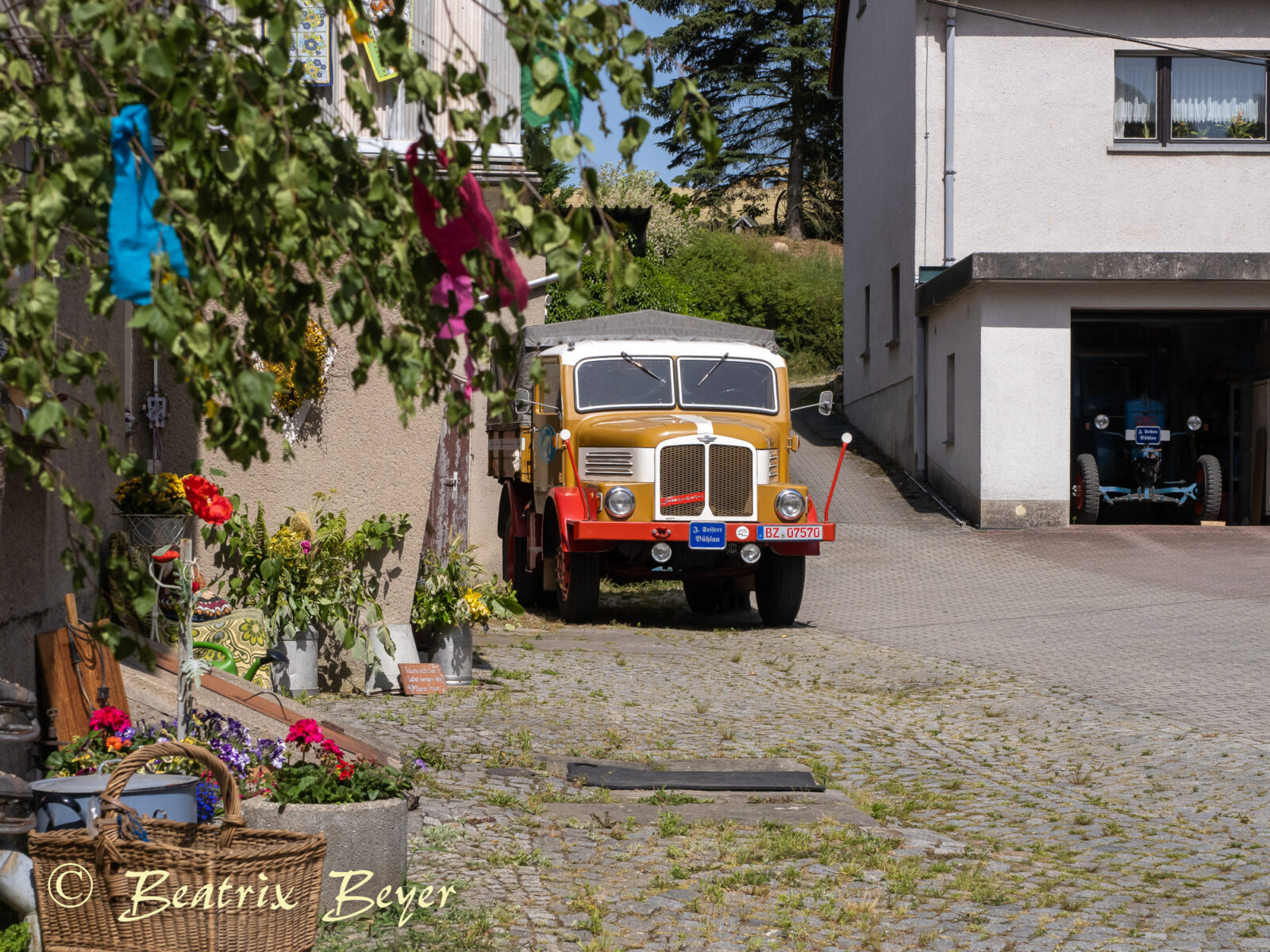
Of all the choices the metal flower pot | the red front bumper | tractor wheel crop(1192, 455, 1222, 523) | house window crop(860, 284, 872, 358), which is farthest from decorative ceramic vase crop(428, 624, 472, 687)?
house window crop(860, 284, 872, 358)

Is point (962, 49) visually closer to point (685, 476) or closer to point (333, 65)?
point (685, 476)

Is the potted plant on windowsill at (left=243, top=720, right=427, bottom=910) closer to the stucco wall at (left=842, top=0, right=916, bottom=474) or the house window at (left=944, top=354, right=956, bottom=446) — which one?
the house window at (left=944, top=354, right=956, bottom=446)

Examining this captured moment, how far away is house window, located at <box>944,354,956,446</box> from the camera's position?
2036 cm

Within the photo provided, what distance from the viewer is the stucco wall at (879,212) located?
2278 cm

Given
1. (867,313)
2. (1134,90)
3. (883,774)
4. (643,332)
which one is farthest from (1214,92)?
(883,774)

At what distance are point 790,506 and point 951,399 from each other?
8.96m

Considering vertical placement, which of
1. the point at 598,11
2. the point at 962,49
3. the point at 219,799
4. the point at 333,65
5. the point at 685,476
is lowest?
the point at 219,799

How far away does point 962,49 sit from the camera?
69.9 ft

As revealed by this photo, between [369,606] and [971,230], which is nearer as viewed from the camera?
[369,606]

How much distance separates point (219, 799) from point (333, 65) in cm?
564

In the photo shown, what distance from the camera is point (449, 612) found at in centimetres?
904

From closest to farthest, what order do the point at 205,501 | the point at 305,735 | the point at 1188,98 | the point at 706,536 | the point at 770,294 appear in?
the point at 305,735 < the point at 205,501 < the point at 706,536 < the point at 1188,98 < the point at 770,294

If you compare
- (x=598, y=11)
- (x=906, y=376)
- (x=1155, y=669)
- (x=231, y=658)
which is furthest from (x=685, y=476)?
(x=906, y=376)

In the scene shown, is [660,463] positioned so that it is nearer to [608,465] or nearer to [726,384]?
[608,465]
